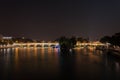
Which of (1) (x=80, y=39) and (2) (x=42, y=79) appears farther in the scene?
(1) (x=80, y=39)

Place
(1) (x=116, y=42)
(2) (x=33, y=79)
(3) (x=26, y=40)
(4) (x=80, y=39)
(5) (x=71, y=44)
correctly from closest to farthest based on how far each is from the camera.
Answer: (2) (x=33, y=79) → (1) (x=116, y=42) → (5) (x=71, y=44) → (4) (x=80, y=39) → (3) (x=26, y=40)

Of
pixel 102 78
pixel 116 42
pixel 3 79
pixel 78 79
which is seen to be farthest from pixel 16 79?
pixel 116 42

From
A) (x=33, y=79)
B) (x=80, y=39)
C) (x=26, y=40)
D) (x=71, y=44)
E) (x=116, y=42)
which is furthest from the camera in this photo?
(x=26, y=40)

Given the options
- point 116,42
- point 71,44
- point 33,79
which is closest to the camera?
Answer: point 33,79

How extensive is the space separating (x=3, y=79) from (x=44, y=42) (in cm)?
9495

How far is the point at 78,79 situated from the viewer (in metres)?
12.5

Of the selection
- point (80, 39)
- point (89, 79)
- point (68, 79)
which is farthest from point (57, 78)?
point (80, 39)

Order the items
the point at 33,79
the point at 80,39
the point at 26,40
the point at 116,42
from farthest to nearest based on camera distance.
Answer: the point at 26,40 → the point at 80,39 → the point at 116,42 → the point at 33,79

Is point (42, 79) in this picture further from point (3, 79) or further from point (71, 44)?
point (71, 44)

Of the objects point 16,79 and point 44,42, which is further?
point 44,42

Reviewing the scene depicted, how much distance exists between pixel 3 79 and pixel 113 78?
5.30 meters

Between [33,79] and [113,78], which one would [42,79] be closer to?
[33,79]

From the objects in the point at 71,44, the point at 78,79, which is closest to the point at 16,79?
the point at 78,79

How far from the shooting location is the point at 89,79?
12.4m
